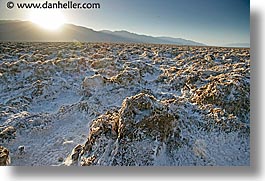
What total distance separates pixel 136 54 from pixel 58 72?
1.02 m

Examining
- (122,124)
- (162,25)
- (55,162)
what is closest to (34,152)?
(55,162)

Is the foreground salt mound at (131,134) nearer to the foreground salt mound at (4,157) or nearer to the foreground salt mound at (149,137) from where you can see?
the foreground salt mound at (149,137)

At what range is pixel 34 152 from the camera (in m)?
3.69

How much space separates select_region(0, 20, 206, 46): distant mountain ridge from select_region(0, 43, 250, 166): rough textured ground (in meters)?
0.09

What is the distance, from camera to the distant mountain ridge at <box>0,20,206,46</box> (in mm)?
3785

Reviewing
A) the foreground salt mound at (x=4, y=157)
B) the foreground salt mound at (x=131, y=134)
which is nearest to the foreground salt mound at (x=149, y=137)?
the foreground salt mound at (x=131, y=134)

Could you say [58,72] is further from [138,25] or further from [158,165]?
[158,165]

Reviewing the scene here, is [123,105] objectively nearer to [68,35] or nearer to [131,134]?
[131,134]

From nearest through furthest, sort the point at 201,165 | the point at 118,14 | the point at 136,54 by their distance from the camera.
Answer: the point at 201,165, the point at 118,14, the point at 136,54

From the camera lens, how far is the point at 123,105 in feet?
12.7

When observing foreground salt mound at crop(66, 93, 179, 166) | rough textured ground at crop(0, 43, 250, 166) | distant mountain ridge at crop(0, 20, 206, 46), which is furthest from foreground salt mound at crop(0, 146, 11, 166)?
distant mountain ridge at crop(0, 20, 206, 46)

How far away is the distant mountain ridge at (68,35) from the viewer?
379cm

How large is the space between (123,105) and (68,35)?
102cm

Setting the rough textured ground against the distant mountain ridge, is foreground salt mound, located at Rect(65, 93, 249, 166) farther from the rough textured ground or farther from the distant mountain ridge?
the distant mountain ridge
